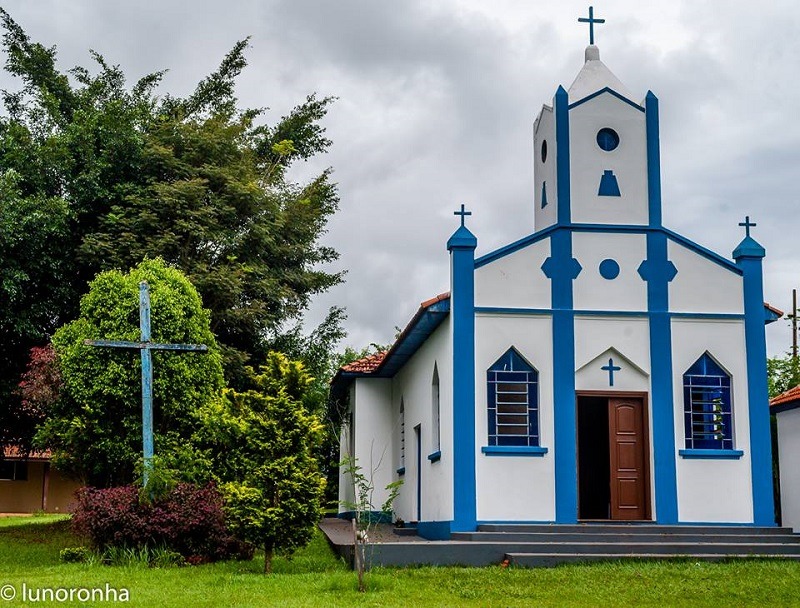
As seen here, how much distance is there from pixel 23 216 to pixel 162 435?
646cm

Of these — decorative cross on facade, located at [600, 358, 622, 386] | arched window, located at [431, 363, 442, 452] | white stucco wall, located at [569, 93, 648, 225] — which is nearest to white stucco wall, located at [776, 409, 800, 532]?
decorative cross on facade, located at [600, 358, 622, 386]

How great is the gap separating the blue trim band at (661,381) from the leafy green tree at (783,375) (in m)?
11.1

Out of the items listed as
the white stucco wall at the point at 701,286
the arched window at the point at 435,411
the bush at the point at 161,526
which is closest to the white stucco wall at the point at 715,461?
the white stucco wall at the point at 701,286

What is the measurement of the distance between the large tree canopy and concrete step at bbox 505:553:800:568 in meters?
11.1

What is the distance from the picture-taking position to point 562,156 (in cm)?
1830

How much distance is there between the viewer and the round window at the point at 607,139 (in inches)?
731

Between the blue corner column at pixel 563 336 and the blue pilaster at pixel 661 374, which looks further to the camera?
the blue pilaster at pixel 661 374

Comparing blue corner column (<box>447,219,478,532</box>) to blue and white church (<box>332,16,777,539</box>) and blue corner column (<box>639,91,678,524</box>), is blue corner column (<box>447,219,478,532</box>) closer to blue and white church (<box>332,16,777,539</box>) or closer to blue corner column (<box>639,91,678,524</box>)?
blue and white church (<box>332,16,777,539</box>)

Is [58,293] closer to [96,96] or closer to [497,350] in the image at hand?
[96,96]

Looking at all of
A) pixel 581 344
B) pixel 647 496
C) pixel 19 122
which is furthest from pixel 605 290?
pixel 19 122

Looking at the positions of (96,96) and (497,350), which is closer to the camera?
(497,350)

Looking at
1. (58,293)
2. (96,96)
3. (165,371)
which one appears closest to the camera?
(165,371)

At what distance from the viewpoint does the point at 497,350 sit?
1734cm

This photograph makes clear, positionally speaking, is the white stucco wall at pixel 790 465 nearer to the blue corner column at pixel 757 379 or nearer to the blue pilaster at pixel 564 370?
the blue corner column at pixel 757 379
